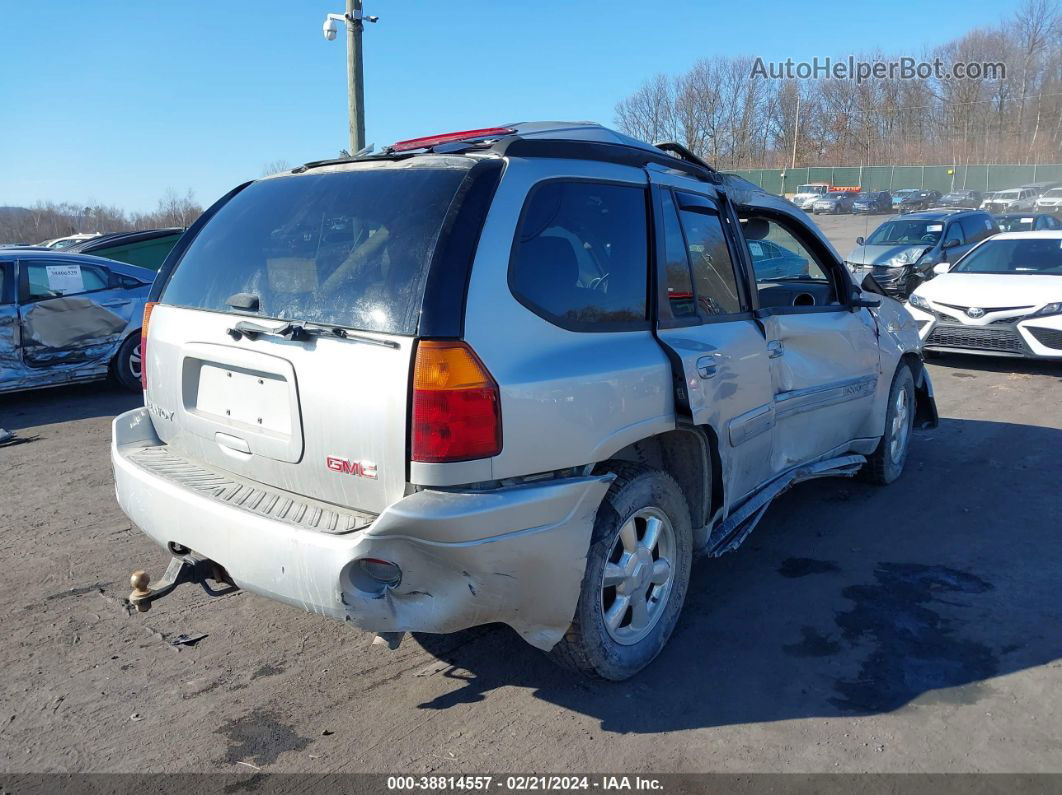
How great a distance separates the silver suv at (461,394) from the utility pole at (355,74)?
9989 millimetres

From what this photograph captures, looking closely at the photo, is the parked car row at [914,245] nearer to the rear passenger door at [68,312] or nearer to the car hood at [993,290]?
the car hood at [993,290]

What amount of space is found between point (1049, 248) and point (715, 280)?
8675 mm

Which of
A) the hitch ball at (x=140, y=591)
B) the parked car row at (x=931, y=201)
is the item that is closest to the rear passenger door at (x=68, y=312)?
the hitch ball at (x=140, y=591)

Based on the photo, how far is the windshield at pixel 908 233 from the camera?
1548cm

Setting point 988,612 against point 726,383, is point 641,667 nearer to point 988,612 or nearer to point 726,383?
point 726,383

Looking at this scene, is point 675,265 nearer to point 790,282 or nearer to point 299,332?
point 299,332

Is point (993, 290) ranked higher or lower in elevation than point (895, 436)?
higher

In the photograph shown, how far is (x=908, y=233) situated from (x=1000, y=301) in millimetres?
A: 7167

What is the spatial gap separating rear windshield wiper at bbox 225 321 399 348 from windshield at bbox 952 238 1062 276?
990 cm

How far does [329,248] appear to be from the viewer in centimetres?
293

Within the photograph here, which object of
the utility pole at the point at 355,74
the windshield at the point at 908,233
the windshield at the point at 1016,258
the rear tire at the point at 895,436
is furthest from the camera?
the windshield at the point at 908,233

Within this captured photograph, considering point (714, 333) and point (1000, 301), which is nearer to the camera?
point (714, 333)

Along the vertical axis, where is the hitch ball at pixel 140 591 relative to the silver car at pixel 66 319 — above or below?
below

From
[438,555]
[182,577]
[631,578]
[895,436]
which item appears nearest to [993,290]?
[895,436]
